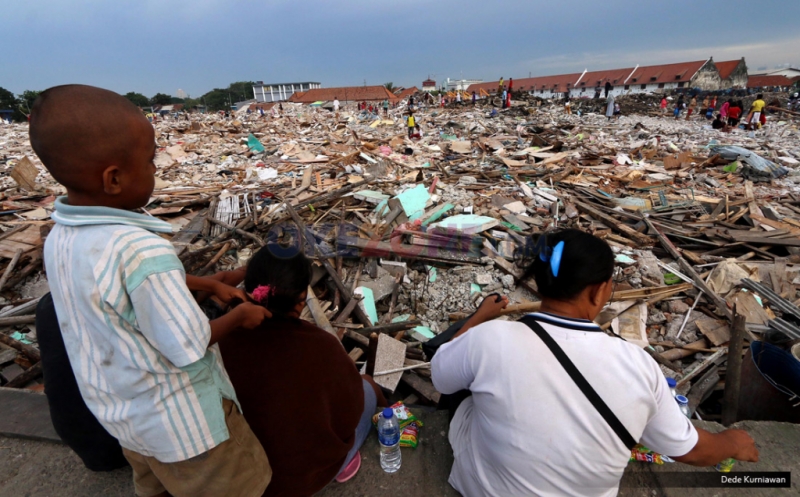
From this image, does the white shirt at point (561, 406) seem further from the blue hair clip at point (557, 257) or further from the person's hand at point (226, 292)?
the person's hand at point (226, 292)

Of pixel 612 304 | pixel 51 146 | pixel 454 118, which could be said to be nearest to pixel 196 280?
pixel 51 146

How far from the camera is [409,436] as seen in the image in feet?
6.88

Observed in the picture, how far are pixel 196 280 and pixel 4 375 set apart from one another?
300 centimetres

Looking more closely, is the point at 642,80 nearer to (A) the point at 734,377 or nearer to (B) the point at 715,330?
(B) the point at 715,330

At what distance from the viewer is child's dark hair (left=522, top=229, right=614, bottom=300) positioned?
130cm

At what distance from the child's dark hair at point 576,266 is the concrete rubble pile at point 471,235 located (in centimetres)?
77

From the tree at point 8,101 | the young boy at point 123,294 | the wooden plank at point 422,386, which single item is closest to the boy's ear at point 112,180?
the young boy at point 123,294

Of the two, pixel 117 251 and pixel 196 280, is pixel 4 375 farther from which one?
pixel 117 251

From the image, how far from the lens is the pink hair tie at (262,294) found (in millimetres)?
1474

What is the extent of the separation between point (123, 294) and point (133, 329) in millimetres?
124

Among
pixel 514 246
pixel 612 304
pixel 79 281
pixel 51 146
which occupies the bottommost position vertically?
pixel 612 304

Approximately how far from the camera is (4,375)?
3.09 metres

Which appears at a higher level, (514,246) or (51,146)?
(51,146)

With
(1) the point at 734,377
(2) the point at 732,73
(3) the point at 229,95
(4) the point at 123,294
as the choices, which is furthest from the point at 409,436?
(3) the point at 229,95
